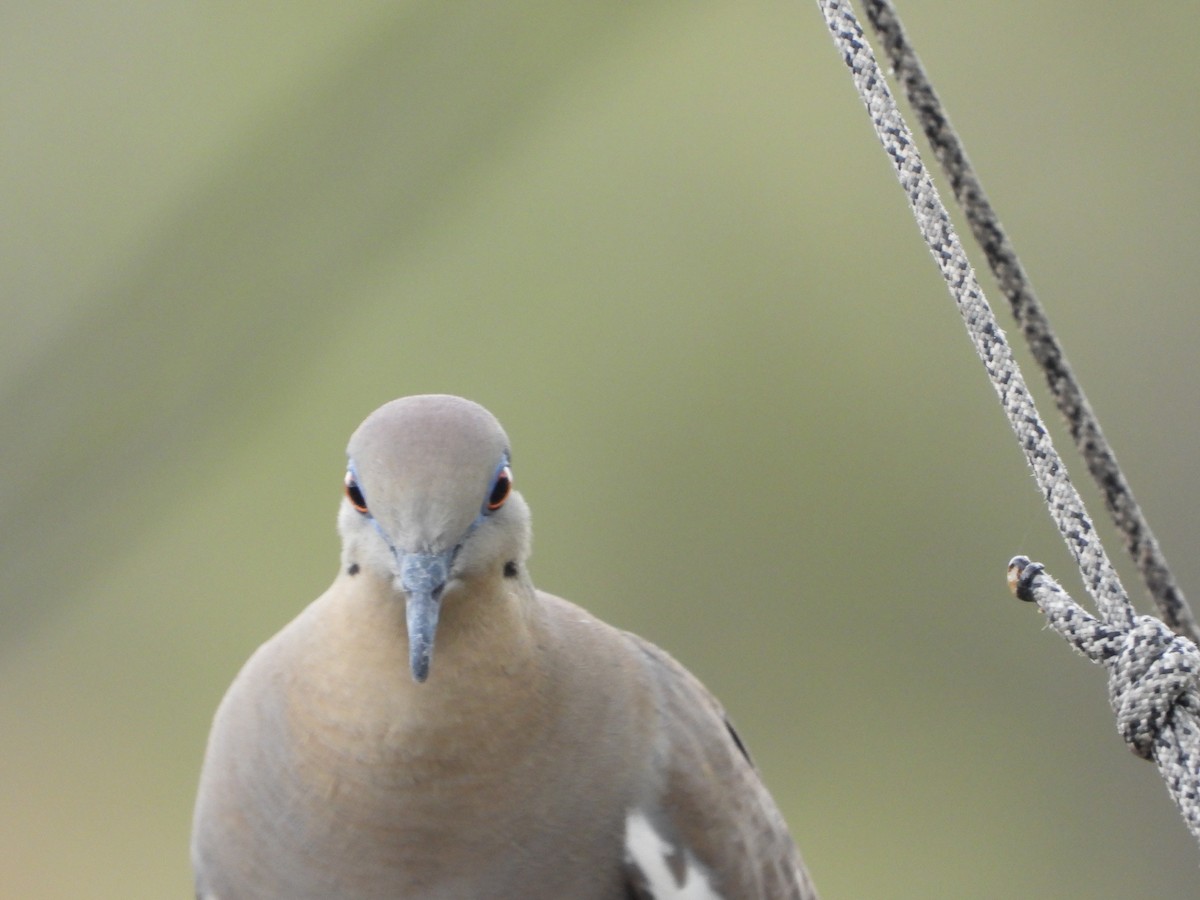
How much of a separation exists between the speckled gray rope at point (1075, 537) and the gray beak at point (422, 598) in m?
0.38

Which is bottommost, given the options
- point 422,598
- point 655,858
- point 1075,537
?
point 655,858

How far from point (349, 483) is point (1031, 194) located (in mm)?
2029

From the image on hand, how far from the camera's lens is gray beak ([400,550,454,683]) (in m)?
1.03

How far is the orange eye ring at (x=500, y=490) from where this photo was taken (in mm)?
1117

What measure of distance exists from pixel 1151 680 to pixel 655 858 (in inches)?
17.8

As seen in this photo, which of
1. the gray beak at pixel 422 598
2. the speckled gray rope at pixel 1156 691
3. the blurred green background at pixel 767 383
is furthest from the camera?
the blurred green background at pixel 767 383

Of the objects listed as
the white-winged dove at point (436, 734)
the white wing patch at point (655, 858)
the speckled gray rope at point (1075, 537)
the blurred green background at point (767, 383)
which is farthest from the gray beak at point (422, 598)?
the blurred green background at point (767, 383)

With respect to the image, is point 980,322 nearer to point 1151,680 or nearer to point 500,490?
point 1151,680

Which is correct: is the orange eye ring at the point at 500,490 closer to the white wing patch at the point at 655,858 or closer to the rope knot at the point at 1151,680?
the white wing patch at the point at 655,858

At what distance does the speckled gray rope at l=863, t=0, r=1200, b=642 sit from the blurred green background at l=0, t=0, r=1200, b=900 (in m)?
1.82

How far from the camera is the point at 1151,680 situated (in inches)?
36.0

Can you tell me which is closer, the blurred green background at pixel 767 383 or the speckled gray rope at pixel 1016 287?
the speckled gray rope at pixel 1016 287

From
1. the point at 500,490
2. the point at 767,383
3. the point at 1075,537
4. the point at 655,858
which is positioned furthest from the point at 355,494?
the point at 767,383

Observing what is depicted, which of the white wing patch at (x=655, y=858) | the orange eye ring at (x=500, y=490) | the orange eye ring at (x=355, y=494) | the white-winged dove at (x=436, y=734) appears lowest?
the white wing patch at (x=655, y=858)
